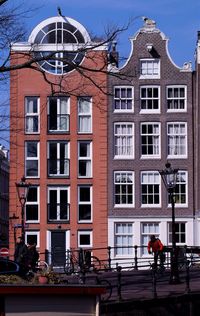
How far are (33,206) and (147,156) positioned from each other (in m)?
6.94

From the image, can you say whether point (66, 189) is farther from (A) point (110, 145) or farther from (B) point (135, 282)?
(B) point (135, 282)

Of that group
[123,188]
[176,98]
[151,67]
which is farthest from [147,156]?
[151,67]

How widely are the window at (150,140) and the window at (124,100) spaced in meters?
1.31

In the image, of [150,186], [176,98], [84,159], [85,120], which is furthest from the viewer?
[85,120]

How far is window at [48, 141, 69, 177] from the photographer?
5147 centimetres

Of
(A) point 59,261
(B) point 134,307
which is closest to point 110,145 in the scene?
(A) point 59,261

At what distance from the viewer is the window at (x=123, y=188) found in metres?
51.0

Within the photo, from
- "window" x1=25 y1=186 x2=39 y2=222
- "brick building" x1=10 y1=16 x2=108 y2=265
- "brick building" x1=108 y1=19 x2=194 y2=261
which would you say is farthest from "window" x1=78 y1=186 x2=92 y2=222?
"window" x1=25 y1=186 x2=39 y2=222

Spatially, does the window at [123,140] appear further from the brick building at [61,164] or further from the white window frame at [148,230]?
the white window frame at [148,230]

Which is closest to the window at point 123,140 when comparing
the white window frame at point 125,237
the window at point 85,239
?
the white window frame at point 125,237

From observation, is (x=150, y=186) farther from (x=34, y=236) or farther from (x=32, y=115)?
(x=32, y=115)

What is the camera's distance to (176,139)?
5134 centimetres

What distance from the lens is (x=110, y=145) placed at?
51.4 meters

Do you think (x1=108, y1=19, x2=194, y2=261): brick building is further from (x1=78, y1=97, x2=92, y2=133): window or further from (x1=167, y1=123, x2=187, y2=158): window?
(x1=78, y1=97, x2=92, y2=133): window
